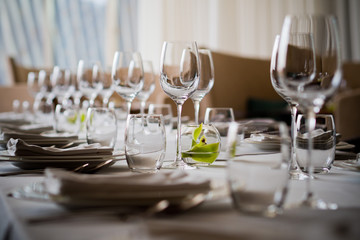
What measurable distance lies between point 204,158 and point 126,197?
405 millimetres

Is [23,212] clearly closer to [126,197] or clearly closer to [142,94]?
[126,197]

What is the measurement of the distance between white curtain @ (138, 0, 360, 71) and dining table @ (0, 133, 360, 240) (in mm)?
6026

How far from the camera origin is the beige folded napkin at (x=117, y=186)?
54 cm

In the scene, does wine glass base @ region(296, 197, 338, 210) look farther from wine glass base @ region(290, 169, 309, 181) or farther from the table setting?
wine glass base @ region(290, 169, 309, 181)

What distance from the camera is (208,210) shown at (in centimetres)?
56

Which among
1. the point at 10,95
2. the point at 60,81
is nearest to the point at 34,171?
the point at 60,81

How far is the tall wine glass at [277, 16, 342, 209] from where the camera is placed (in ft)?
2.07

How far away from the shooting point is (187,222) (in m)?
0.51

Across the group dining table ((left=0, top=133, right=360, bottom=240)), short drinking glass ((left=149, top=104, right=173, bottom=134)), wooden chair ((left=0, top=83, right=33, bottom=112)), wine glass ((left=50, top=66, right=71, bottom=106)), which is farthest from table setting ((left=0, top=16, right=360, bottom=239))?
wooden chair ((left=0, top=83, right=33, bottom=112))

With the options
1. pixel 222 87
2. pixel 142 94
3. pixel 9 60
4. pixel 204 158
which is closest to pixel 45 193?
pixel 204 158

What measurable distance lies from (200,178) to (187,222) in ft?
0.37

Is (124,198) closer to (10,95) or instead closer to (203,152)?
(203,152)

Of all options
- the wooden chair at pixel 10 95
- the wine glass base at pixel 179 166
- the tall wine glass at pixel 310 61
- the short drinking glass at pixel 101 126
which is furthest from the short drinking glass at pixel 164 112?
the wooden chair at pixel 10 95

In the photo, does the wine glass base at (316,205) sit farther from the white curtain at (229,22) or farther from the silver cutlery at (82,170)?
the white curtain at (229,22)
